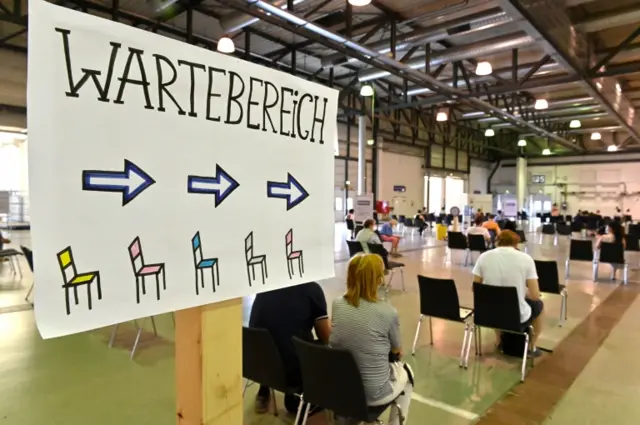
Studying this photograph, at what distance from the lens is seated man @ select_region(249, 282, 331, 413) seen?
2.27 metres

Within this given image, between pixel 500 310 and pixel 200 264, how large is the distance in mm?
2760

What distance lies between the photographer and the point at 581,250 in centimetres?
689

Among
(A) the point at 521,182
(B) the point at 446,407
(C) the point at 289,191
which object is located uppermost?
(A) the point at 521,182

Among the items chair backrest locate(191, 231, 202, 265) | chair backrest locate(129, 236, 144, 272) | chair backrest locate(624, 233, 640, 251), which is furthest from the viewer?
chair backrest locate(624, 233, 640, 251)

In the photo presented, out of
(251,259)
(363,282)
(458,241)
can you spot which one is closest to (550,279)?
(363,282)

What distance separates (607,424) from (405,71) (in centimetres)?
635

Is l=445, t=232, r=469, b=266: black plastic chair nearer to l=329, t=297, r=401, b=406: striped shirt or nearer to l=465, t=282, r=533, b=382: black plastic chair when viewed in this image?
l=465, t=282, r=533, b=382: black plastic chair

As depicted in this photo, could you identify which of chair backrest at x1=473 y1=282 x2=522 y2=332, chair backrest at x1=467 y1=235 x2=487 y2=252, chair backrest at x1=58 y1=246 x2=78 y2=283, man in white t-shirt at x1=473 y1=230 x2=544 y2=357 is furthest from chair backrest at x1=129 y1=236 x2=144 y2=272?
chair backrest at x1=467 y1=235 x2=487 y2=252

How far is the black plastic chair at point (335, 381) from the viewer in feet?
5.89

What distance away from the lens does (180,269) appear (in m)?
1.06

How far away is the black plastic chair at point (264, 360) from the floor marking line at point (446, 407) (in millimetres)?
1034

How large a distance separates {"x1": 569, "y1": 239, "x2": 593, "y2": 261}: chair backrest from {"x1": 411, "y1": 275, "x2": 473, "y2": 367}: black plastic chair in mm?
4352

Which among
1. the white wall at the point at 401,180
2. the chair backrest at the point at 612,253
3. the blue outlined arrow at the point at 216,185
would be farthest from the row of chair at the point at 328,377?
the white wall at the point at 401,180

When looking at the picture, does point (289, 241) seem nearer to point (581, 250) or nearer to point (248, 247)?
point (248, 247)
